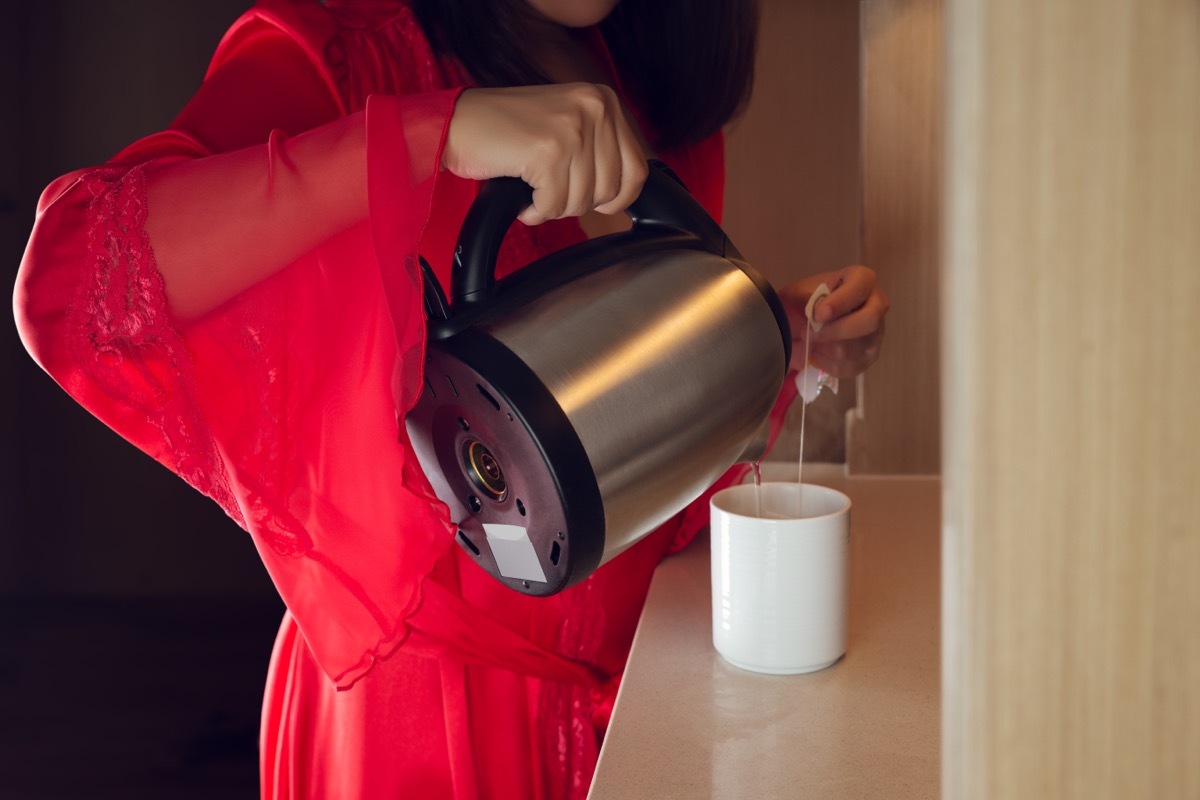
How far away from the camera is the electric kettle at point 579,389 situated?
51 cm

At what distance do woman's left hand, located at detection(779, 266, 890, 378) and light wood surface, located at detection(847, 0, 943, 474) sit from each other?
34 centimetres

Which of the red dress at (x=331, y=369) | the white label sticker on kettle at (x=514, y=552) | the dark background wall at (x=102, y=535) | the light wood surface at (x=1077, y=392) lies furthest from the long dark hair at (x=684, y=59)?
the dark background wall at (x=102, y=535)

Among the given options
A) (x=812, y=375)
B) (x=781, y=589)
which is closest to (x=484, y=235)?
(x=781, y=589)

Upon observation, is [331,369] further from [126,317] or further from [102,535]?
[102,535]

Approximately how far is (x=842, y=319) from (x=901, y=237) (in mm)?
431

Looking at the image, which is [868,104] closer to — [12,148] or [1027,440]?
[1027,440]

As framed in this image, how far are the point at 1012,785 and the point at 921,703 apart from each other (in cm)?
51

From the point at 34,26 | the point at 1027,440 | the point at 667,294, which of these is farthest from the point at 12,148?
the point at 1027,440

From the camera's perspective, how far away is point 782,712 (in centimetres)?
69

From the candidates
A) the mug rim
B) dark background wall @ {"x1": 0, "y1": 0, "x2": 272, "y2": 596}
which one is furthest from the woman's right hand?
dark background wall @ {"x1": 0, "y1": 0, "x2": 272, "y2": 596}

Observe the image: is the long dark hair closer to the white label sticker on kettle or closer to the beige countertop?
the beige countertop

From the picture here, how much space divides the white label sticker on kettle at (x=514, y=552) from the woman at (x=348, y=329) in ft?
0.17

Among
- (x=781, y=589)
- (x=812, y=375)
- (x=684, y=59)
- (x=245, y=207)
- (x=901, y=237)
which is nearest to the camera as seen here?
(x=245, y=207)

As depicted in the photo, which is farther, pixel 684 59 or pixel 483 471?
pixel 684 59
